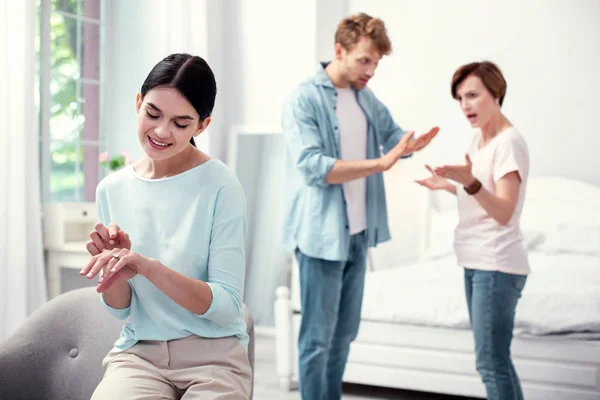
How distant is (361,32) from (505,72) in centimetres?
241

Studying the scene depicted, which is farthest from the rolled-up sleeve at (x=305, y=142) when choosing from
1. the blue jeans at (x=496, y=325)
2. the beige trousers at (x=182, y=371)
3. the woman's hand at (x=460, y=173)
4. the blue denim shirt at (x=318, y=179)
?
the beige trousers at (x=182, y=371)

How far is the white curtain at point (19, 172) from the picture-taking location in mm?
3000

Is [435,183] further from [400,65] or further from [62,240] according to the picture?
[400,65]

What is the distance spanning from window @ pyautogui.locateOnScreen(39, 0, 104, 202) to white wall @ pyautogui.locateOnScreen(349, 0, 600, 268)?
1.71 metres

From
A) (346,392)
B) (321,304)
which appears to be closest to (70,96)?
(346,392)

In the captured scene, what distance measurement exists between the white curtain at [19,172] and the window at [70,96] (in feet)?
2.04

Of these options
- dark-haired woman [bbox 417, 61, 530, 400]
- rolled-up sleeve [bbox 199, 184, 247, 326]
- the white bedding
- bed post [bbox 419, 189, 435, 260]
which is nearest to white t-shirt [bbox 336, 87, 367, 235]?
dark-haired woman [bbox 417, 61, 530, 400]

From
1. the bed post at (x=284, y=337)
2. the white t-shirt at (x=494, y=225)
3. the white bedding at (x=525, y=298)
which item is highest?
the white t-shirt at (x=494, y=225)

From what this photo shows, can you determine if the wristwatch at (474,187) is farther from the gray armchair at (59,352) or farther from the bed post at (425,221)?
the bed post at (425,221)

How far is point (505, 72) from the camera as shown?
4453mm

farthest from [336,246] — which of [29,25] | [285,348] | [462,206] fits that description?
[29,25]

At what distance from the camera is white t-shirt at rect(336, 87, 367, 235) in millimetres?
2373

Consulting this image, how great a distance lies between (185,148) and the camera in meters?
1.42

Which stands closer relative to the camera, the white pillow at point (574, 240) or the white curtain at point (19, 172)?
the white curtain at point (19, 172)
